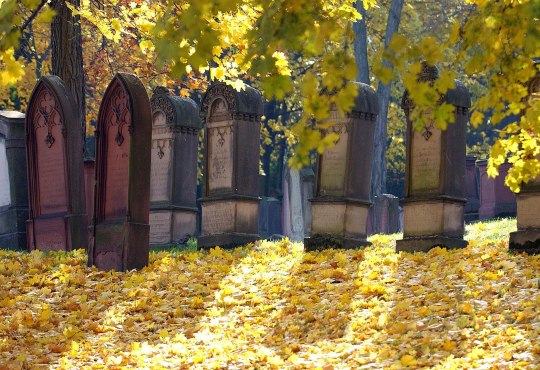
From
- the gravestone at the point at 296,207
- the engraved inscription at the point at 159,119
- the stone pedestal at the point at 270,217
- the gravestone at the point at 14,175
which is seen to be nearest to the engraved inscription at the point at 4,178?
the gravestone at the point at 14,175

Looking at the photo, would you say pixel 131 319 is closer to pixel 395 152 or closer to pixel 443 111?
pixel 443 111

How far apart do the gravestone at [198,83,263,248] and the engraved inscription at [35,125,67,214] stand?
219cm

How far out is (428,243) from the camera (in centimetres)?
1421

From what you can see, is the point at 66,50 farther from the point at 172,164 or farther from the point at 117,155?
the point at 117,155

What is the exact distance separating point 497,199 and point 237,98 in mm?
9499

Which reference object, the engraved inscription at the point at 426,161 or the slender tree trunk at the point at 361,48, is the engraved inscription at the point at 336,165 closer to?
the engraved inscription at the point at 426,161

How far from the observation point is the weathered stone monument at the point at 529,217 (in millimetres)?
12703

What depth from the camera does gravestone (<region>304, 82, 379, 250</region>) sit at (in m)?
15.1

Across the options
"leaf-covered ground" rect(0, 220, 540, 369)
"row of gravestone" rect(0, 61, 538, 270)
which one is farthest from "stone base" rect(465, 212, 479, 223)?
"leaf-covered ground" rect(0, 220, 540, 369)

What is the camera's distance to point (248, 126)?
53.9 ft

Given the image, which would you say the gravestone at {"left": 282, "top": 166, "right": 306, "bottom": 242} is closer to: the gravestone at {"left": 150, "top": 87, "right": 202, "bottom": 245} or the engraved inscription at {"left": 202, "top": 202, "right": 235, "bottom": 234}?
the gravestone at {"left": 150, "top": 87, "right": 202, "bottom": 245}

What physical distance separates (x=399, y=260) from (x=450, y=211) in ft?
5.73

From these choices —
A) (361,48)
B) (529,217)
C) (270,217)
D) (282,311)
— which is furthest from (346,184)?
(361,48)

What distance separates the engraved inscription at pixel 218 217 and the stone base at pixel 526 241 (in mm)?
4841
